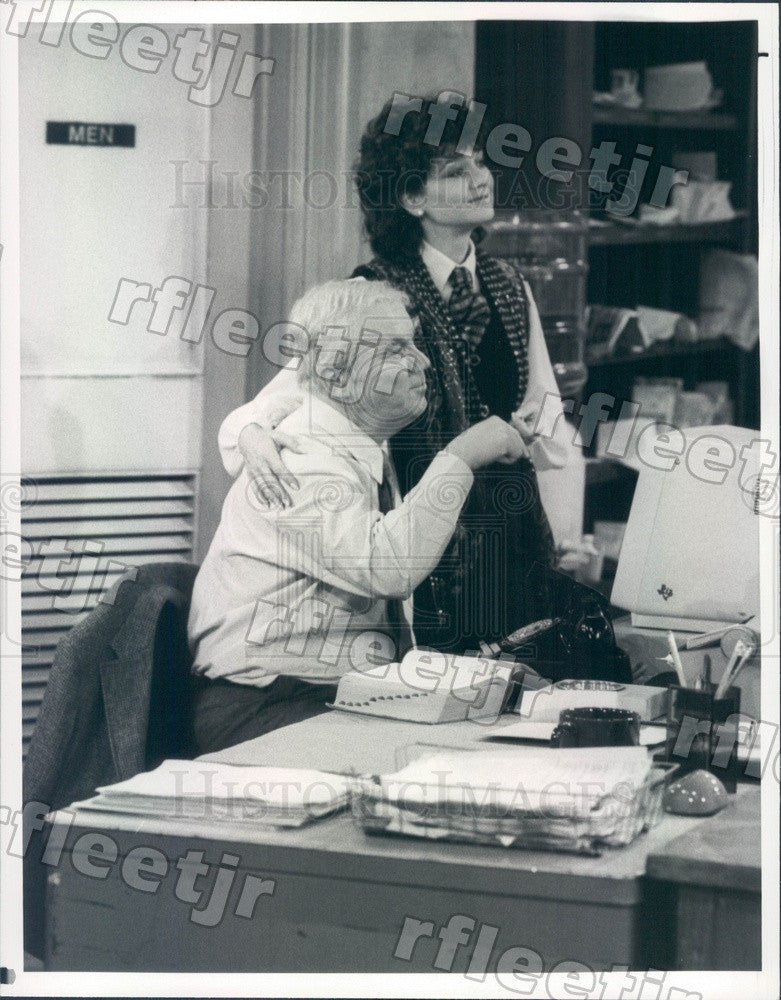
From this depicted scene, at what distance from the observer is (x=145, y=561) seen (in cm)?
215

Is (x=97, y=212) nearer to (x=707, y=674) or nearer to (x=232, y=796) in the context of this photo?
(x=232, y=796)

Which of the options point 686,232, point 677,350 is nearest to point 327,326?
point 677,350

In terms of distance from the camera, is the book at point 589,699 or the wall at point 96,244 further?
the wall at point 96,244

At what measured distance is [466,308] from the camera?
2.14 m

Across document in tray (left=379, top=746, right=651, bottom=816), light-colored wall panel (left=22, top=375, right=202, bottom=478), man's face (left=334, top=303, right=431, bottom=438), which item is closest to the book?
document in tray (left=379, top=746, right=651, bottom=816)

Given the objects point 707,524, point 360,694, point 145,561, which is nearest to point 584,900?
point 360,694

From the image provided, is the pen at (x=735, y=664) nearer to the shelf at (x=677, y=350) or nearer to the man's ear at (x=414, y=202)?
the shelf at (x=677, y=350)

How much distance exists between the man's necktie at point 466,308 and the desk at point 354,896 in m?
0.63

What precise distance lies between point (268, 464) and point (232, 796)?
549 mm

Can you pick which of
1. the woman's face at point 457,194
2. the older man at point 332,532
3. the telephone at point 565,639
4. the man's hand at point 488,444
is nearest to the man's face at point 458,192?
the woman's face at point 457,194

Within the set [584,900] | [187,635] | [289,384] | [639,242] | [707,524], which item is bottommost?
[584,900]

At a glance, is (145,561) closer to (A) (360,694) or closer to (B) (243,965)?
(A) (360,694)

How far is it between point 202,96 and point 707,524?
1059 millimetres

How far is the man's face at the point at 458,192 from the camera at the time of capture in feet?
6.89
